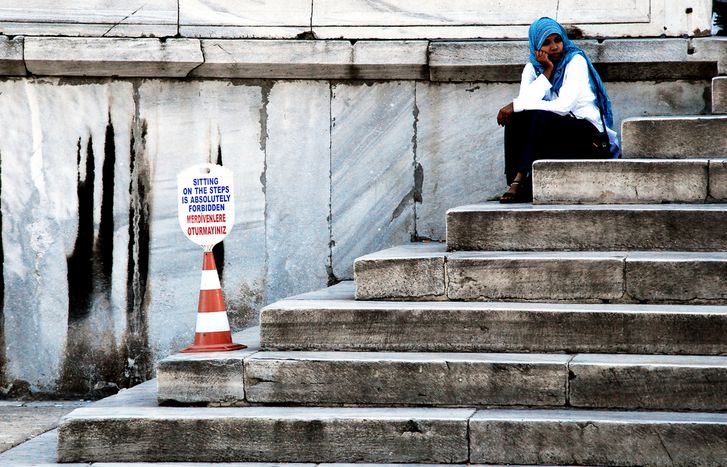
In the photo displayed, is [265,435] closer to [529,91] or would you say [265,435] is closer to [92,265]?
[529,91]

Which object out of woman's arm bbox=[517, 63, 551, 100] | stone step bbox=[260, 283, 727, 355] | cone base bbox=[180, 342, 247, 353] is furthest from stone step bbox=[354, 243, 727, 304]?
woman's arm bbox=[517, 63, 551, 100]

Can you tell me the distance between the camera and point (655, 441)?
4898 mm

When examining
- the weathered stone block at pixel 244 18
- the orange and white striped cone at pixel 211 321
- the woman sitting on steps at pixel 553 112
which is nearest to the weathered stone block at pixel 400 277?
the orange and white striped cone at pixel 211 321

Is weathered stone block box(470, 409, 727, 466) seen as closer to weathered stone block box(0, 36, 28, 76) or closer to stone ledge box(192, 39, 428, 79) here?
stone ledge box(192, 39, 428, 79)

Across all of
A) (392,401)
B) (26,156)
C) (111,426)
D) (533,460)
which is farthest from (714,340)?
(26,156)

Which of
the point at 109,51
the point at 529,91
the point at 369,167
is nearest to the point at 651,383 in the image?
the point at 529,91

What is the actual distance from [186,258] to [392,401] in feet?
10.1

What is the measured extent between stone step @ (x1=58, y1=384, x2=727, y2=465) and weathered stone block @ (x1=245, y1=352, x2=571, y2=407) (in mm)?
65

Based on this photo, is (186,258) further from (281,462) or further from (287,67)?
(281,462)

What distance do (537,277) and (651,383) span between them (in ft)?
2.92

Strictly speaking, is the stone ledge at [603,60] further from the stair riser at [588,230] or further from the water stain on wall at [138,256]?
the water stain on wall at [138,256]

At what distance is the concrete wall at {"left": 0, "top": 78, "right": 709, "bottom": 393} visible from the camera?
8.10 metres

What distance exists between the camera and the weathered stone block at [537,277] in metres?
5.73

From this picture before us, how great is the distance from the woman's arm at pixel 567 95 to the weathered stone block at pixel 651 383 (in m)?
2.24
